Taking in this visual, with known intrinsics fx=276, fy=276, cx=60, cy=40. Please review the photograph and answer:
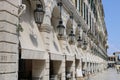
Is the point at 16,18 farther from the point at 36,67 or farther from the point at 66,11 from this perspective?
the point at 66,11

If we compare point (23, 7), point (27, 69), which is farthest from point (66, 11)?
point (23, 7)

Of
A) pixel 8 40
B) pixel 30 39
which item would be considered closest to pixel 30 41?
pixel 30 39

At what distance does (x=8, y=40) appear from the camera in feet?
24.2

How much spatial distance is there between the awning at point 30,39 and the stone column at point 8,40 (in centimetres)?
66

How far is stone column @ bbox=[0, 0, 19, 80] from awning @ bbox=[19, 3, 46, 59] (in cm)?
66

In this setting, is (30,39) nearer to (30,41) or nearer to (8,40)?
(30,41)

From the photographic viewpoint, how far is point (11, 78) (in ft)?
24.7

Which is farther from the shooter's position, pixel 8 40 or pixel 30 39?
pixel 30 39

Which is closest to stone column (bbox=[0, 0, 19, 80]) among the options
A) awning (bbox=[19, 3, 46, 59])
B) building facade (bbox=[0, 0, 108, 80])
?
building facade (bbox=[0, 0, 108, 80])

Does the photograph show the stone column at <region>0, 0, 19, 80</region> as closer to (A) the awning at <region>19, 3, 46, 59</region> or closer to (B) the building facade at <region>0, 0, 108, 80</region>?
(B) the building facade at <region>0, 0, 108, 80</region>

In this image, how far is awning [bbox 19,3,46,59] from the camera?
28.5 feet

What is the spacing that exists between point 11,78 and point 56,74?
788 centimetres

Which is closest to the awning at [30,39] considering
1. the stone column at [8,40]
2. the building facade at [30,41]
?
the building facade at [30,41]

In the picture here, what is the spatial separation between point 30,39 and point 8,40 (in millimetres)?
2410
